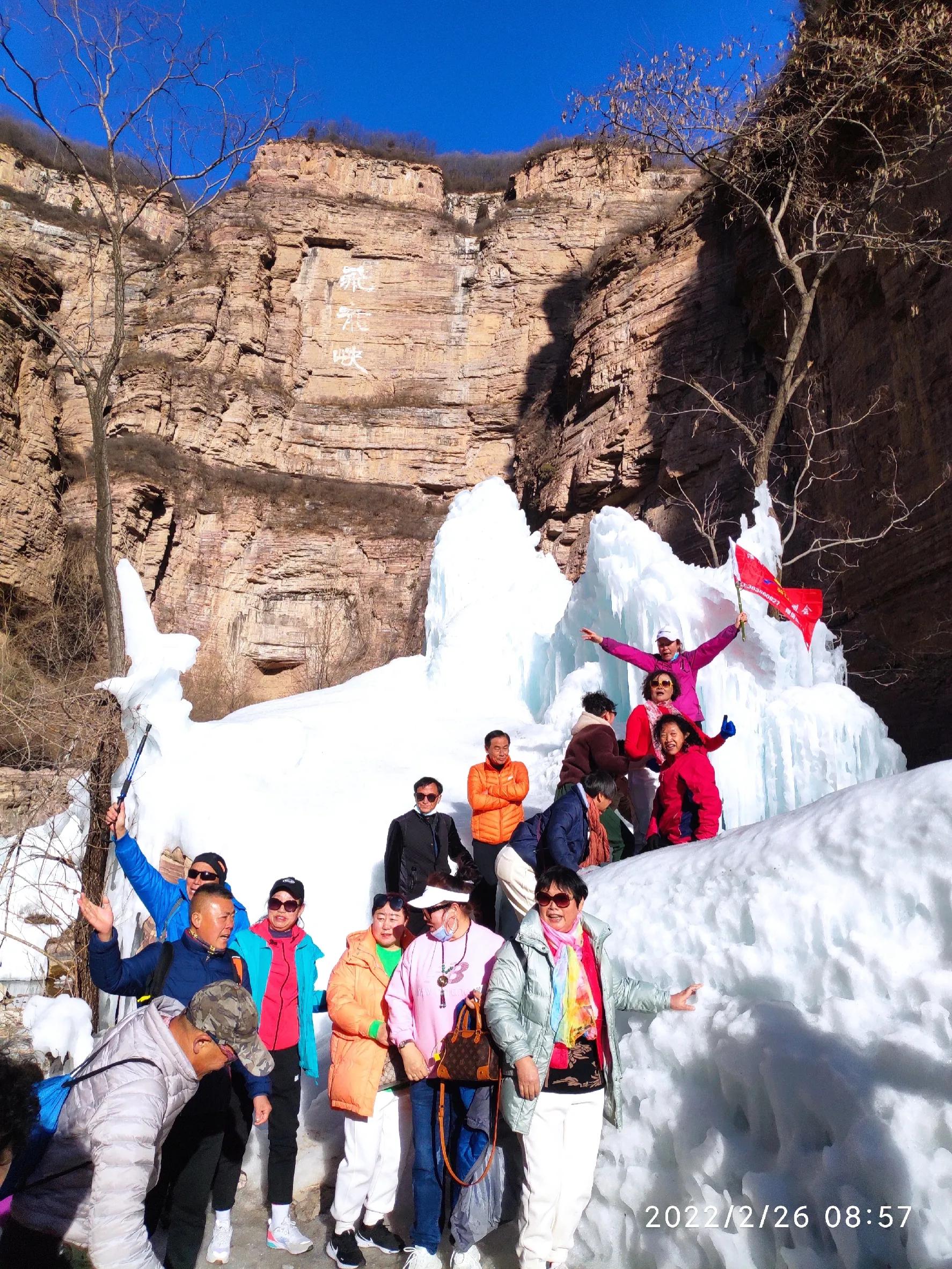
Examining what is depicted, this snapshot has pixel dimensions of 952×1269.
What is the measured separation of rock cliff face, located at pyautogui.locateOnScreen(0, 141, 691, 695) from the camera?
69.0 feet

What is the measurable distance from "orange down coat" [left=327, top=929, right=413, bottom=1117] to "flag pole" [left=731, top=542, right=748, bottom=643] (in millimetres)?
3891

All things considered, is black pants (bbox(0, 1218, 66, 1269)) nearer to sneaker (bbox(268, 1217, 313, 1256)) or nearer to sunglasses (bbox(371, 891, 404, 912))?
sneaker (bbox(268, 1217, 313, 1256))

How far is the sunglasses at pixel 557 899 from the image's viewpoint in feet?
10.2

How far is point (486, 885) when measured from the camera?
5238 mm

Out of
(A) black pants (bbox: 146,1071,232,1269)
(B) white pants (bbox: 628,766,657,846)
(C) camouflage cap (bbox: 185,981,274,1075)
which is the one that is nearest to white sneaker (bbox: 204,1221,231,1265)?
(A) black pants (bbox: 146,1071,232,1269)

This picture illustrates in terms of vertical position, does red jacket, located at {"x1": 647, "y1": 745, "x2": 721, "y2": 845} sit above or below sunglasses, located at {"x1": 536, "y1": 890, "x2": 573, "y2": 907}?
above

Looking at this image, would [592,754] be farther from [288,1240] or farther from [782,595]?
[782,595]

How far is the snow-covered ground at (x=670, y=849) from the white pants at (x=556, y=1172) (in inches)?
9.3

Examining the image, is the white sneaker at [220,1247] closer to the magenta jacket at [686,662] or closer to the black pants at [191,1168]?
the black pants at [191,1168]

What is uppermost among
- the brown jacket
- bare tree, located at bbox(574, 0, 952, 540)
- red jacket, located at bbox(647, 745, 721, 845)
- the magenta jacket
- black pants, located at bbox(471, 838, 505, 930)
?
bare tree, located at bbox(574, 0, 952, 540)

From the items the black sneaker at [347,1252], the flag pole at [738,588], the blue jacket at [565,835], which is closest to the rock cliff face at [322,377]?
the flag pole at [738,588]

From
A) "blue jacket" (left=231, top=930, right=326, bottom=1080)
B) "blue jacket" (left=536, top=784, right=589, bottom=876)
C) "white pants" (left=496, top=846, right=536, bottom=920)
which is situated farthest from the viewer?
"blue jacket" (left=536, top=784, right=589, bottom=876)

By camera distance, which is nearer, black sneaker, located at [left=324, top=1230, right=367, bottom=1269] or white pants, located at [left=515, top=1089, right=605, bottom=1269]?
white pants, located at [left=515, top=1089, right=605, bottom=1269]

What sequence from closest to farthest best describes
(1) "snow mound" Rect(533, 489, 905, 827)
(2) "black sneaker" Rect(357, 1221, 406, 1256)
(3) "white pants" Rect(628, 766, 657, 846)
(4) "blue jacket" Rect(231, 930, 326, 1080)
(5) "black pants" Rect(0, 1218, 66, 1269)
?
(5) "black pants" Rect(0, 1218, 66, 1269), (2) "black sneaker" Rect(357, 1221, 406, 1256), (4) "blue jacket" Rect(231, 930, 326, 1080), (3) "white pants" Rect(628, 766, 657, 846), (1) "snow mound" Rect(533, 489, 905, 827)
